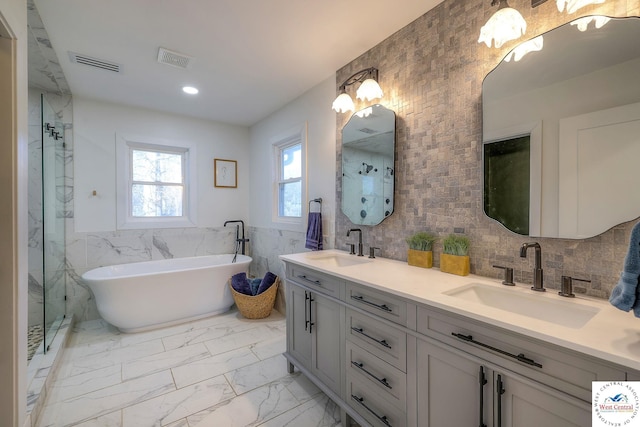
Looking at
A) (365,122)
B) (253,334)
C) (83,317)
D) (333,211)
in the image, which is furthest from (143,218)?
(365,122)

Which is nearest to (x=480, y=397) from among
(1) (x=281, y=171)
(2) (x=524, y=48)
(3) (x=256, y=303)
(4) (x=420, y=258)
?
(4) (x=420, y=258)

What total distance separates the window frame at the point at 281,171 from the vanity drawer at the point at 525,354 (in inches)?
80.9

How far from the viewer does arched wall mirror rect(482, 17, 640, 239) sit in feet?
3.63

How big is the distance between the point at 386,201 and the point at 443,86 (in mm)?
842

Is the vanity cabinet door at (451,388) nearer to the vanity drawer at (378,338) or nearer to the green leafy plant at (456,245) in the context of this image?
the vanity drawer at (378,338)

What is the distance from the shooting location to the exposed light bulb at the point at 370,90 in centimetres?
208

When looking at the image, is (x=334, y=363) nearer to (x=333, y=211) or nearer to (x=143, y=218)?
(x=333, y=211)

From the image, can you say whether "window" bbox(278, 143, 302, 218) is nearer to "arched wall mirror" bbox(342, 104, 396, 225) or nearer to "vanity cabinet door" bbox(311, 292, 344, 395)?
"arched wall mirror" bbox(342, 104, 396, 225)

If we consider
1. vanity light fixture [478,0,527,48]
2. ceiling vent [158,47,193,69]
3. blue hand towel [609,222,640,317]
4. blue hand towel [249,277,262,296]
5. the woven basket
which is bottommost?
the woven basket

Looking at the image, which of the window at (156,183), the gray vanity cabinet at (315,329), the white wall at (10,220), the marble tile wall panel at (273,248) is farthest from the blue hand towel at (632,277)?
the window at (156,183)

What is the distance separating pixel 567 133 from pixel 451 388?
1.24 metres

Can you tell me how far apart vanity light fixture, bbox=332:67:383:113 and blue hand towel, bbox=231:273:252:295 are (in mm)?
2267

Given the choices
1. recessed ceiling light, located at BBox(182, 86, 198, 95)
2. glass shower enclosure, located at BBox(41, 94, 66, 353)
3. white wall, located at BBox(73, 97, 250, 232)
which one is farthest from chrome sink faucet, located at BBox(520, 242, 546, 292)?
white wall, located at BBox(73, 97, 250, 232)

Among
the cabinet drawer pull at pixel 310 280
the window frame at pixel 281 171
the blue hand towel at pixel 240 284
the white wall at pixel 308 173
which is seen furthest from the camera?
the blue hand towel at pixel 240 284
